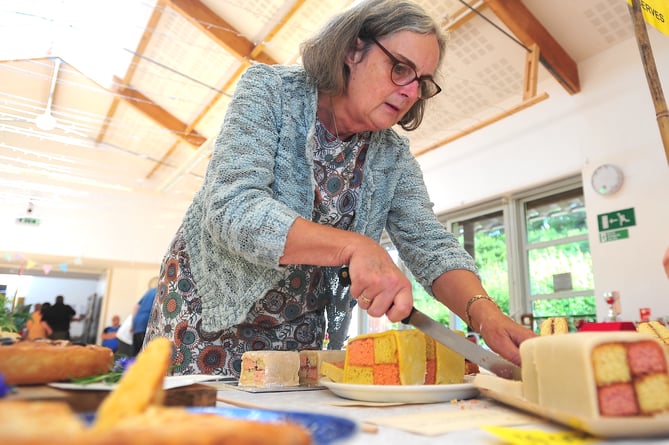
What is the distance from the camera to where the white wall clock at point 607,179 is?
12.1 feet

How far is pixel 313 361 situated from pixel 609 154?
3.62m

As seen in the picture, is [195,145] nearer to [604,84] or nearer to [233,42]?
[233,42]

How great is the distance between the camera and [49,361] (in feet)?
1.96

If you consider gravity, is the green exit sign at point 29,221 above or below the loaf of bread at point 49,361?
above

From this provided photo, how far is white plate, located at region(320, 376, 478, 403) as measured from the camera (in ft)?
2.43

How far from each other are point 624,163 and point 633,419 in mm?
3826

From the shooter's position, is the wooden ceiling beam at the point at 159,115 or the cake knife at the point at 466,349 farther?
the wooden ceiling beam at the point at 159,115

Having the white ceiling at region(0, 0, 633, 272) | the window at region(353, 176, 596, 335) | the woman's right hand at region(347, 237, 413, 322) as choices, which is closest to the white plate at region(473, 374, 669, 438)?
the woman's right hand at region(347, 237, 413, 322)

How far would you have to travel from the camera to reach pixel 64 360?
61 cm

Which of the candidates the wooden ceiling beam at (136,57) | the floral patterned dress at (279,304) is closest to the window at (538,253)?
the floral patterned dress at (279,304)

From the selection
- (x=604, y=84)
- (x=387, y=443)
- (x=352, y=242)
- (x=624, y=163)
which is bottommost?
(x=387, y=443)

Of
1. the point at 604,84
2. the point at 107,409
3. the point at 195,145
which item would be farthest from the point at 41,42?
the point at 107,409

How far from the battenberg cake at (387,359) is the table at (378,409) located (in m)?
0.08

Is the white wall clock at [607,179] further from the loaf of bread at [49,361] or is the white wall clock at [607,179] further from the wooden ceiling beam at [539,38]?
the loaf of bread at [49,361]
